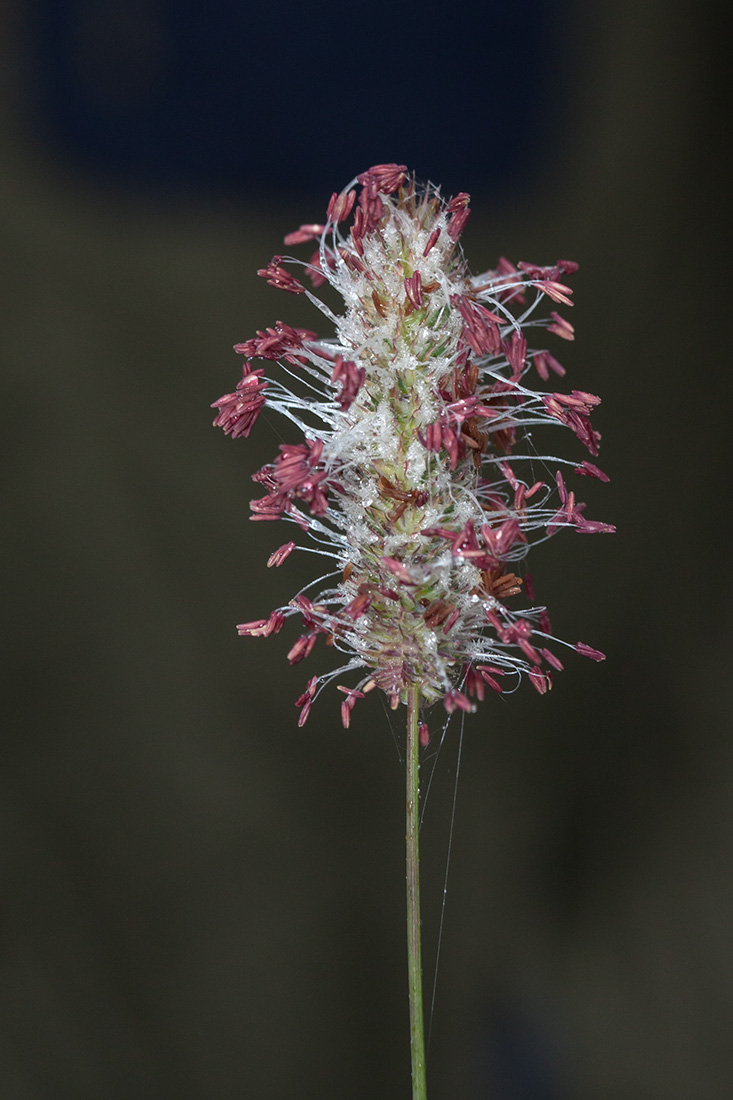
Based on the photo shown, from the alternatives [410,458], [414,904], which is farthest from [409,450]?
[414,904]

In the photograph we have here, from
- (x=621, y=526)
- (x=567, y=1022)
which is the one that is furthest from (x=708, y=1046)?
(x=621, y=526)

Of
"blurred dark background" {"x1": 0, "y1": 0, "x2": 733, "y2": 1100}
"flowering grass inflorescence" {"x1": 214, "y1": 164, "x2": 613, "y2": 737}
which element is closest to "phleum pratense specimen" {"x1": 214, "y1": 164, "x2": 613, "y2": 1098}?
"flowering grass inflorescence" {"x1": 214, "y1": 164, "x2": 613, "y2": 737}

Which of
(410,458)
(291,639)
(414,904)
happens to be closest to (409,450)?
(410,458)

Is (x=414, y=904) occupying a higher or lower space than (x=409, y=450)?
lower

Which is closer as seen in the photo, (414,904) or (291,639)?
(414,904)

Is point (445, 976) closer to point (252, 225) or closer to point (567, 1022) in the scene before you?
point (567, 1022)

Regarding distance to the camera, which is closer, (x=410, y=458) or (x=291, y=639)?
(x=410, y=458)

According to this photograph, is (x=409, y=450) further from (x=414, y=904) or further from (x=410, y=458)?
(x=414, y=904)

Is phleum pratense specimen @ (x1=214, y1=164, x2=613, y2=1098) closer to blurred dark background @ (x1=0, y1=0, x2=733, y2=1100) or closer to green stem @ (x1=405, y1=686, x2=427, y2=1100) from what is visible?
green stem @ (x1=405, y1=686, x2=427, y2=1100)

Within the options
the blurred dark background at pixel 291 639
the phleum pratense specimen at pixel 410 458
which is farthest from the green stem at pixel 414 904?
the blurred dark background at pixel 291 639

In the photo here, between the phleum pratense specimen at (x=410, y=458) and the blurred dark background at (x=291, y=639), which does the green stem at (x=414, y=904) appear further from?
the blurred dark background at (x=291, y=639)
